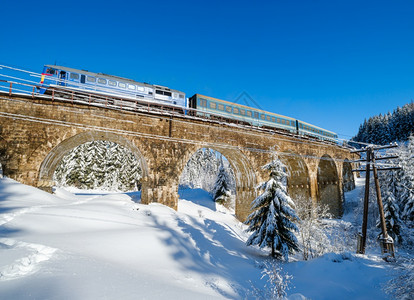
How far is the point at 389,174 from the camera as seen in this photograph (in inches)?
943

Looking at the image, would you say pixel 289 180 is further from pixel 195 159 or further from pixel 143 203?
pixel 195 159

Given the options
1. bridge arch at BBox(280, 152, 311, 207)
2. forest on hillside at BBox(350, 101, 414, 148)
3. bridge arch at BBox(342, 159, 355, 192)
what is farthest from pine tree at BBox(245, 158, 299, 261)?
forest on hillside at BBox(350, 101, 414, 148)

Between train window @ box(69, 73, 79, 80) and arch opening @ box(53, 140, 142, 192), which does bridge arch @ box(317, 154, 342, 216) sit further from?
arch opening @ box(53, 140, 142, 192)

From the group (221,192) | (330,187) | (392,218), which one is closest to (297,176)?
(330,187)

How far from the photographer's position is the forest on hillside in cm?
6125

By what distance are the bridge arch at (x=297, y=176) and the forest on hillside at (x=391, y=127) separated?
53.3 metres

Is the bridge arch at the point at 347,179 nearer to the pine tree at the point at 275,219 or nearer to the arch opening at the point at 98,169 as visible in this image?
the pine tree at the point at 275,219

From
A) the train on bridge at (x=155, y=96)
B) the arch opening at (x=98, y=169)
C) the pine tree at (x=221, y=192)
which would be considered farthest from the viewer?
the arch opening at (x=98, y=169)

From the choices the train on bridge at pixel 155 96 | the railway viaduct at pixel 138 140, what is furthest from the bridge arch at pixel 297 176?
the train on bridge at pixel 155 96

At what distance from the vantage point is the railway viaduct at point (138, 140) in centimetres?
1147

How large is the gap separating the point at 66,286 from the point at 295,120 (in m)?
29.4

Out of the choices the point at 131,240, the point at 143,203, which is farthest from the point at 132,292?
the point at 143,203

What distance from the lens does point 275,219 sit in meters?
11.8

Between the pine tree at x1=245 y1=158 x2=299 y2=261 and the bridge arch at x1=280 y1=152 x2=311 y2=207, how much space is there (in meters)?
11.9
